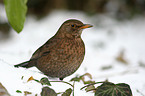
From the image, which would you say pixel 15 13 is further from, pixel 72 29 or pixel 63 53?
pixel 72 29

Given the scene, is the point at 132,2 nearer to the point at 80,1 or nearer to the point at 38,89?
the point at 80,1

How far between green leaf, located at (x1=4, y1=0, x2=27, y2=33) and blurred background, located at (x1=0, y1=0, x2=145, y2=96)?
8.22ft

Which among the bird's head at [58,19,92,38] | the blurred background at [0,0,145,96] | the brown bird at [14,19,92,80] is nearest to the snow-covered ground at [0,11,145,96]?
the blurred background at [0,0,145,96]

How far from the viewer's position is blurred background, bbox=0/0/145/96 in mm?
4371

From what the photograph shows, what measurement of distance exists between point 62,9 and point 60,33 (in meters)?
5.19

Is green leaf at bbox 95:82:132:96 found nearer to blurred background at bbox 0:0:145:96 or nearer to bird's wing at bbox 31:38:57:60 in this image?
bird's wing at bbox 31:38:57:60

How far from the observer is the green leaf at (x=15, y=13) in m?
1.19

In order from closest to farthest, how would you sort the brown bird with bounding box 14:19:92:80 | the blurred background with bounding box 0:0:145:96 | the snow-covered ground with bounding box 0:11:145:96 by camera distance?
1. the brown bird with bounding box 14:19:92:80
2. the snow-covered ground with bounding box 0:11:145:96
3. the blurred background with bounding box 0:0:145:96

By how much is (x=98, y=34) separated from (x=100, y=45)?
2.22ft

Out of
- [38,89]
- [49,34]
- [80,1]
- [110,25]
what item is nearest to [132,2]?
[110,25]

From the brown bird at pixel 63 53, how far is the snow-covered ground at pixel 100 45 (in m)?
0.29

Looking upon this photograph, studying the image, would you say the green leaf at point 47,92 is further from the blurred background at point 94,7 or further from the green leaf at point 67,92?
the blurred background at point 94,7

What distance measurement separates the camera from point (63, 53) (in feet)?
7.98

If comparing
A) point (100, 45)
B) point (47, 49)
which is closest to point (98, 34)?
point (100, 45)
